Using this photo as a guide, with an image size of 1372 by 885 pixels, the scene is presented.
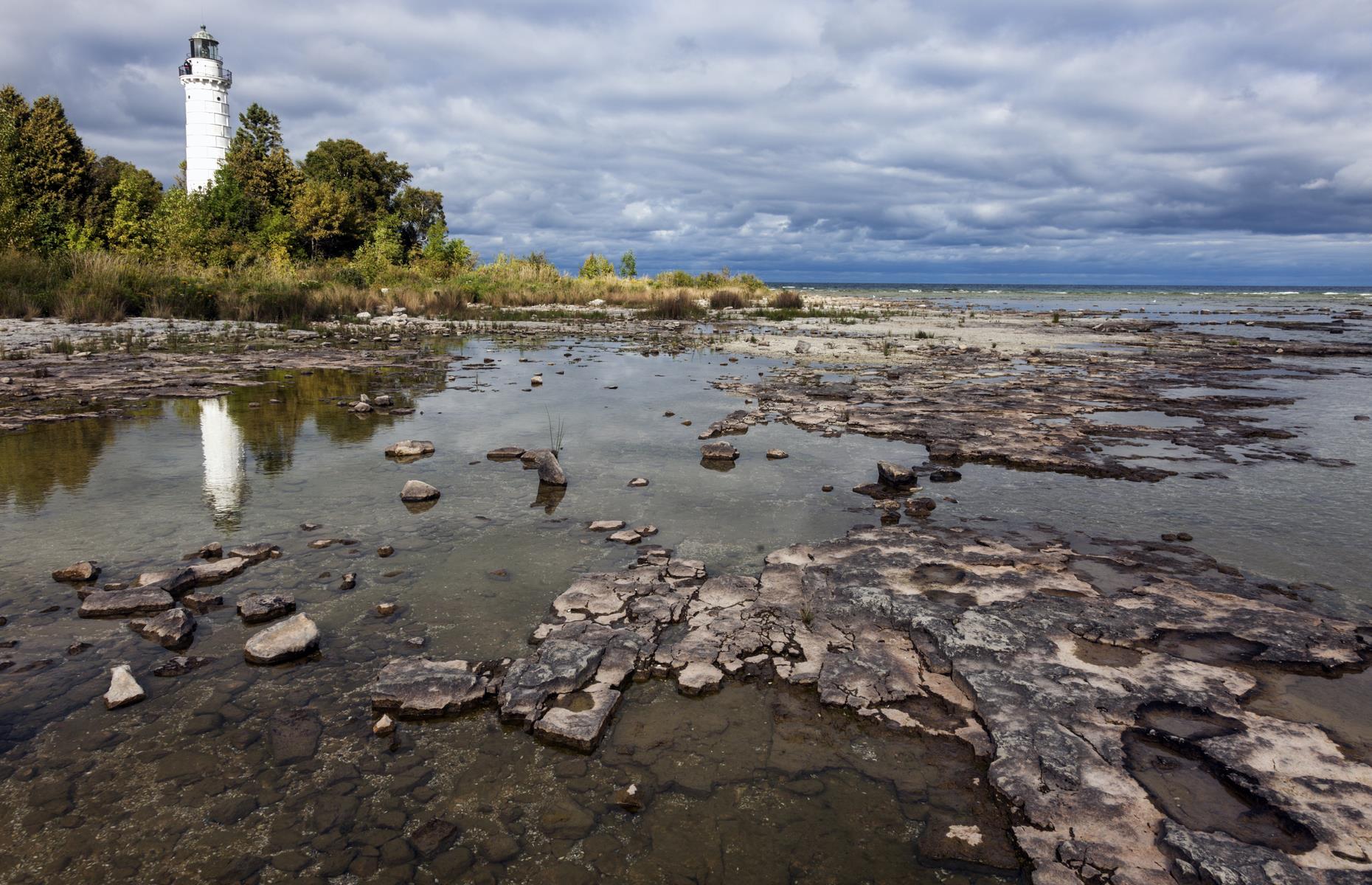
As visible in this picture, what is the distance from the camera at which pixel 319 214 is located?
40812mm

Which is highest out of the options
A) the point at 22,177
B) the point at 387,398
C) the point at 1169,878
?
the point at 22,177

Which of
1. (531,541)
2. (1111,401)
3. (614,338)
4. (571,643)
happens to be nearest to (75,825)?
(571,643)

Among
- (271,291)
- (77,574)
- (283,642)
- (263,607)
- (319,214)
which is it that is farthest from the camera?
(319,214)

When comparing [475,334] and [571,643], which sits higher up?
[475,334]

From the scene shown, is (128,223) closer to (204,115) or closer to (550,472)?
(204,115)

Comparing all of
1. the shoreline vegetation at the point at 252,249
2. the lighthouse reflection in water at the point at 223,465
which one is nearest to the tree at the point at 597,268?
the shoreline vegetation at the point at 252,249

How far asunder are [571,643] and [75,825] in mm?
1917

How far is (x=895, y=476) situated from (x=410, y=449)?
15.8 feet

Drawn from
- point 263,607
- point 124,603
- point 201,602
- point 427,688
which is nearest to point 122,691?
point 263,607

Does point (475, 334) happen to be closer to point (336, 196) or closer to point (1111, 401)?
point (1111, 401)

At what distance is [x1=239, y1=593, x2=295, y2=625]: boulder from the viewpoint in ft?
12.6

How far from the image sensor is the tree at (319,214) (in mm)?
40219

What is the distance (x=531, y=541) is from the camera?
502cm

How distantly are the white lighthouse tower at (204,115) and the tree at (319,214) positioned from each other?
8.23m
